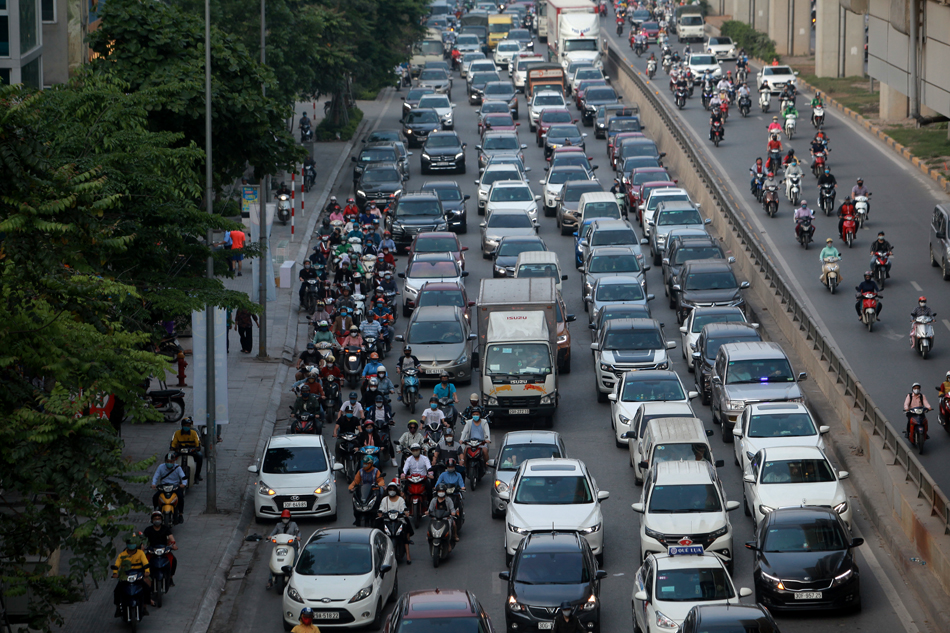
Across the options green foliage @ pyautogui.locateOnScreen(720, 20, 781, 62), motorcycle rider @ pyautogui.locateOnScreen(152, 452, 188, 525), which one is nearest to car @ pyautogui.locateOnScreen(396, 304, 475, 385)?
motorcycle rider @ pyautogui.locateOnScreen(152, 452, 188, 525)

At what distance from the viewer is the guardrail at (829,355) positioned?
70.5 ft

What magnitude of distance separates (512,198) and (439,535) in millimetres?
25291

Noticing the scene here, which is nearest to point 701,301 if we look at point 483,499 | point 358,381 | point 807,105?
point 358,381

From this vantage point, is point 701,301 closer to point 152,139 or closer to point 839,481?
point 839,481

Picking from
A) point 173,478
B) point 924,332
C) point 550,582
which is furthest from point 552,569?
point 924,332

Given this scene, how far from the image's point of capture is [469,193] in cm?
5200

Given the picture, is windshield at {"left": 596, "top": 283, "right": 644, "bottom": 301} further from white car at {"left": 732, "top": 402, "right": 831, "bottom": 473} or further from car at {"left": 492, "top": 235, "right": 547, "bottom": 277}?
white car at {"left": 732, "top": 402, "right": 831, "bottom": 473}

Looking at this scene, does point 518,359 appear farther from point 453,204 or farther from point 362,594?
point 453,204

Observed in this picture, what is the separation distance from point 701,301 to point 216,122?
40.8 feet

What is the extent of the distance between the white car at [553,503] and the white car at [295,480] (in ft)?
10.4

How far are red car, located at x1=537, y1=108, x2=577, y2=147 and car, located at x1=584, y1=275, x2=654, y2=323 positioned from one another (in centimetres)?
2502

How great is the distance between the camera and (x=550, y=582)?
1920 cm

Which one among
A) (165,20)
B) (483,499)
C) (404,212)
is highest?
(165,20)

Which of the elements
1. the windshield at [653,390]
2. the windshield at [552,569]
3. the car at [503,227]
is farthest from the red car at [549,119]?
the windshield at [552,569]
